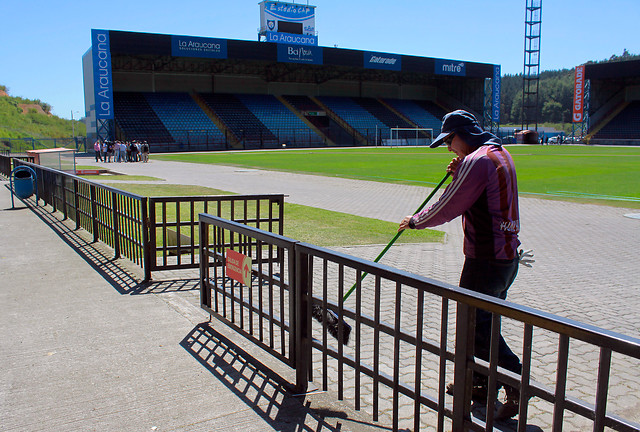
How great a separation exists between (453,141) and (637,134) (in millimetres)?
76670

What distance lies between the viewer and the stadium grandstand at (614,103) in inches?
2753

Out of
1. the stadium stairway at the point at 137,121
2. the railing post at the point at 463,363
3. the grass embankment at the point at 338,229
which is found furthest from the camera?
the stadium stairway at the point at 137,121

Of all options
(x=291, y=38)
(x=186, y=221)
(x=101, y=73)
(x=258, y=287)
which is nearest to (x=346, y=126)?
(x=291, y=38)

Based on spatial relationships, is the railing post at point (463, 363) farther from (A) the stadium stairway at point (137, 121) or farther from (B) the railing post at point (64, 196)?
(A) the stadium stairway at point (137, 121)

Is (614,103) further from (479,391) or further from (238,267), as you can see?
(479,391)

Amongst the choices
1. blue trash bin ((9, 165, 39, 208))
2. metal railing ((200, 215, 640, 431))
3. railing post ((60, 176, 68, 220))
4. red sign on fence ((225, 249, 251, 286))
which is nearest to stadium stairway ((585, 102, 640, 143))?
blue trash bin ((9, 165, 39, 208))

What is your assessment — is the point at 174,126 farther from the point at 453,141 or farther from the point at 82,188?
the point at 453,141

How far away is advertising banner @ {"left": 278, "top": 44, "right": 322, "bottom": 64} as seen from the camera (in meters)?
59.3

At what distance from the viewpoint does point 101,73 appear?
47906 millimetres

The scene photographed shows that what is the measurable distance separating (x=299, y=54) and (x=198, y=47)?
1152 centimetres

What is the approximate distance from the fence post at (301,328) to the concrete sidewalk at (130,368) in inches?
6.4

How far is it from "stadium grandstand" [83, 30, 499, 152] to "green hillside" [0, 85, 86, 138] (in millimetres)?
23027

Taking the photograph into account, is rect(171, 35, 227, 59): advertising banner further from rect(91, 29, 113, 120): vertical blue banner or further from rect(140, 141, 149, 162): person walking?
rect(140, 141, 149, 162): person walking

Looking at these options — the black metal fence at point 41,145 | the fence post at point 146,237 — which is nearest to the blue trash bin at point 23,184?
the fence post at point 146,237
